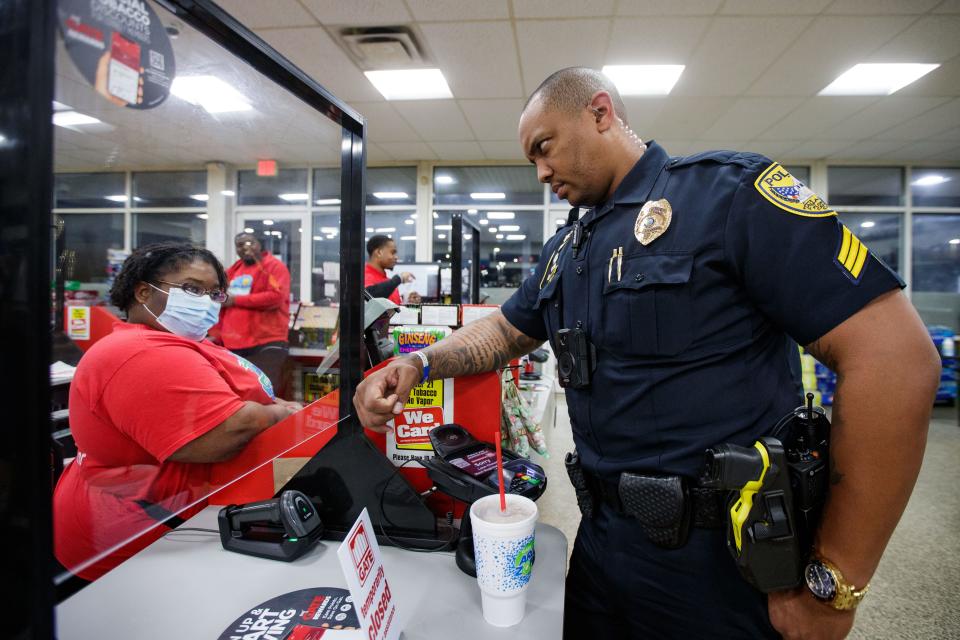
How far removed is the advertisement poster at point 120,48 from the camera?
42 centimetres

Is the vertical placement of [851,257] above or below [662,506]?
above

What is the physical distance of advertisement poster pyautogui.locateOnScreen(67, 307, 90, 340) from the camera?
59cm

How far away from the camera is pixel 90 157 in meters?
0.51

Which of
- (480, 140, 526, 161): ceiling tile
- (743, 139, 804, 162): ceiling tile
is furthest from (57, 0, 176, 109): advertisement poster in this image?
(743, 139, 804, 162): ceiling tile

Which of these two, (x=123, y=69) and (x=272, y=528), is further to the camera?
(x=272, y=528)

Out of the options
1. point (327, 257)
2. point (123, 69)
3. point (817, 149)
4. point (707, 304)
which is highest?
point (817, 149)

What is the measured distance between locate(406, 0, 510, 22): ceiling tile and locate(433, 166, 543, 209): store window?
10.8ft

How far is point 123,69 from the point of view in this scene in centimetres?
48

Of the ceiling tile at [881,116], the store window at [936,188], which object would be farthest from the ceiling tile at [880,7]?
the store window at [936,188]

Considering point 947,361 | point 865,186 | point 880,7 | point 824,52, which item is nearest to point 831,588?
point 880,7

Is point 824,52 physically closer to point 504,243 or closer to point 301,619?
point 504,243

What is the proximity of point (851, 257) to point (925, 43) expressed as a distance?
389 cm

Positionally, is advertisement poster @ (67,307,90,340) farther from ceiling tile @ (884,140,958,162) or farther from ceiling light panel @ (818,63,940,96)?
ceiling tile @ (884,140,958,162)

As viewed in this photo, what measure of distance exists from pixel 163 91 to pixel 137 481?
630mm
